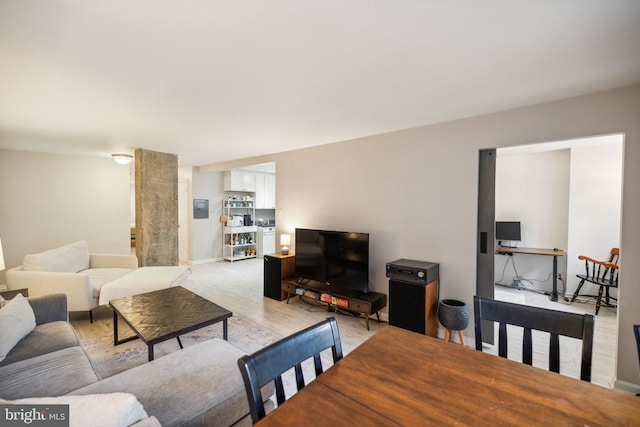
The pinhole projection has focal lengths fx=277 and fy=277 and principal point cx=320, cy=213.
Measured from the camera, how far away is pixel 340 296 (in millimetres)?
3512

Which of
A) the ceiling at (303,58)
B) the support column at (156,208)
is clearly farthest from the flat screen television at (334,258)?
the support column at (156,208)

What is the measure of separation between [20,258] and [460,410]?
6.81 m

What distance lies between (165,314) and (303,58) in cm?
245

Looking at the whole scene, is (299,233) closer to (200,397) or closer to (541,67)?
(200,397)

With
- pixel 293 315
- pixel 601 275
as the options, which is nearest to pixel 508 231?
pixel 601 275

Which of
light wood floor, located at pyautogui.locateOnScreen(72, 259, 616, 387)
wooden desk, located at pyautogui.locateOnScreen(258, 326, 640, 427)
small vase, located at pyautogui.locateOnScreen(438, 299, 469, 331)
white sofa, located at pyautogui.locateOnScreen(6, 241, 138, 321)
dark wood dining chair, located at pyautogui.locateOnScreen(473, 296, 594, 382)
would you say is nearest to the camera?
wooden desk, located at pyautogui.locateOnScreen(258, 326, 640, 427)

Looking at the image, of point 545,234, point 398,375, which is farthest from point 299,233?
point 545,234

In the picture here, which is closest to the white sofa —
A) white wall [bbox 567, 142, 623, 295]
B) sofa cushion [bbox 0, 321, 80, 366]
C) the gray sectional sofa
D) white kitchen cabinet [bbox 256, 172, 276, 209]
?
sofa cushion [bbox 0, 321, 80, 366]

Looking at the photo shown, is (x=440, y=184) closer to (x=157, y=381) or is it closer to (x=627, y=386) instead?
(x=627, y=386)

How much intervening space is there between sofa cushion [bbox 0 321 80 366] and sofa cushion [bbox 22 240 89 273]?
1.56m

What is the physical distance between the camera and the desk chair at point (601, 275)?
145 inches

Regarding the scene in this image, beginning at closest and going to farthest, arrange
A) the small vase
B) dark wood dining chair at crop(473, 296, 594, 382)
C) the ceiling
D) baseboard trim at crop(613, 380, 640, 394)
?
dark wood dining chair at crop(473, 296, 594, 382) → the ceiling → baseboard trim at crop(613, 380, 640, 394) → the small vase

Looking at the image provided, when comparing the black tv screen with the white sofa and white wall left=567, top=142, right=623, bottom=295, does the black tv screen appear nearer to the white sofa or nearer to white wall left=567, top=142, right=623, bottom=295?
white wall left=567, top=142, right=623, bottom=295

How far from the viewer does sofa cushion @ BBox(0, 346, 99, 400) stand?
1.48 m
